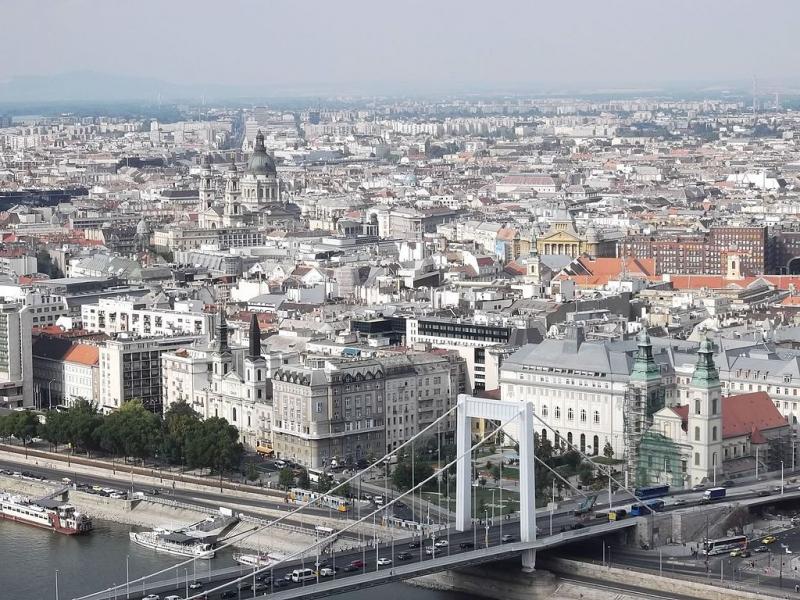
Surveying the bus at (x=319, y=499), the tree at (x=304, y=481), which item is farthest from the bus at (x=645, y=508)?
the tree at (x=304, y=481)

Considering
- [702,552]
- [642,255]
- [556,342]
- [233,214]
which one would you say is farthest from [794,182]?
[702,552]

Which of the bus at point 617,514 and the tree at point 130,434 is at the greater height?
the bus at point 617,514

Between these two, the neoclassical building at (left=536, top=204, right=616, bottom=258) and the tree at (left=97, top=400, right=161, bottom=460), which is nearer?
the tree at (left=97, top=400, right=161, bottom=460)

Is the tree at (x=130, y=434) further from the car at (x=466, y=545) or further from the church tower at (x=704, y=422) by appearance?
the car at (x=466, y=545)

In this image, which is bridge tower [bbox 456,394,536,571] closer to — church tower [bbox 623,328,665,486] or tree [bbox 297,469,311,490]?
tree [bbox 297,469,311,490]

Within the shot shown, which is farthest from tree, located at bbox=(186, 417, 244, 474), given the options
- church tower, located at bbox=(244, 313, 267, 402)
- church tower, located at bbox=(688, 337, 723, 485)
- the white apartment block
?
the white apartment block

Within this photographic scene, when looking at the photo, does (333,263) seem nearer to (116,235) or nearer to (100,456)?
(116,235)
